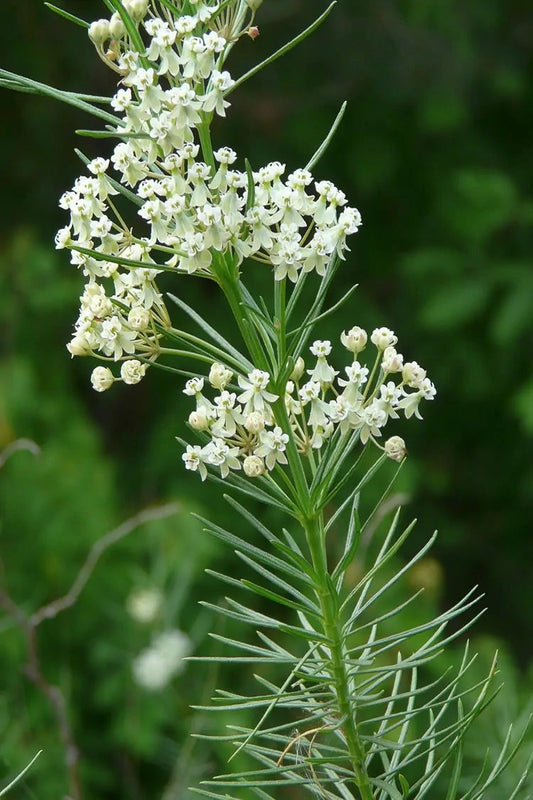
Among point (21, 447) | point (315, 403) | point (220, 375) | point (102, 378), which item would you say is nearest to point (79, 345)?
point (102, 378)

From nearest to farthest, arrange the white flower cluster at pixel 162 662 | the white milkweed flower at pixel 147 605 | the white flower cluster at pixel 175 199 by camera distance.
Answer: the white flower cluster at pixel 175 199
the white flower cluster at pixel 162 662
the white milkweed flower at pixel 147 605

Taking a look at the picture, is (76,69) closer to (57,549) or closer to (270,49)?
(270,49)

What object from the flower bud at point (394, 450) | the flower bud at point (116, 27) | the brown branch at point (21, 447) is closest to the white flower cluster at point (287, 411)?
the flower bud at point (394, 450)

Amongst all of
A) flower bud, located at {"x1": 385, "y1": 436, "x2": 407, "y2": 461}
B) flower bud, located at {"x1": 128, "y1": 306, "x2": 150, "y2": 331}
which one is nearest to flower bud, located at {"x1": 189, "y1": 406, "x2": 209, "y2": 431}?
flower bud, located at {"x1": 128, "y1": 306, "x2": 150, "y2": 331}

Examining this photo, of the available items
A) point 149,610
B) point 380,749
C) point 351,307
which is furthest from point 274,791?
point 380,749

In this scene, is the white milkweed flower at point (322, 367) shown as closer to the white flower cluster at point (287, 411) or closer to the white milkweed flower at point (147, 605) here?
the white flower cluster at point (287, 411)

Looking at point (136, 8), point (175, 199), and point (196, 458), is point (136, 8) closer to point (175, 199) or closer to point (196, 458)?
point (175, 199)
